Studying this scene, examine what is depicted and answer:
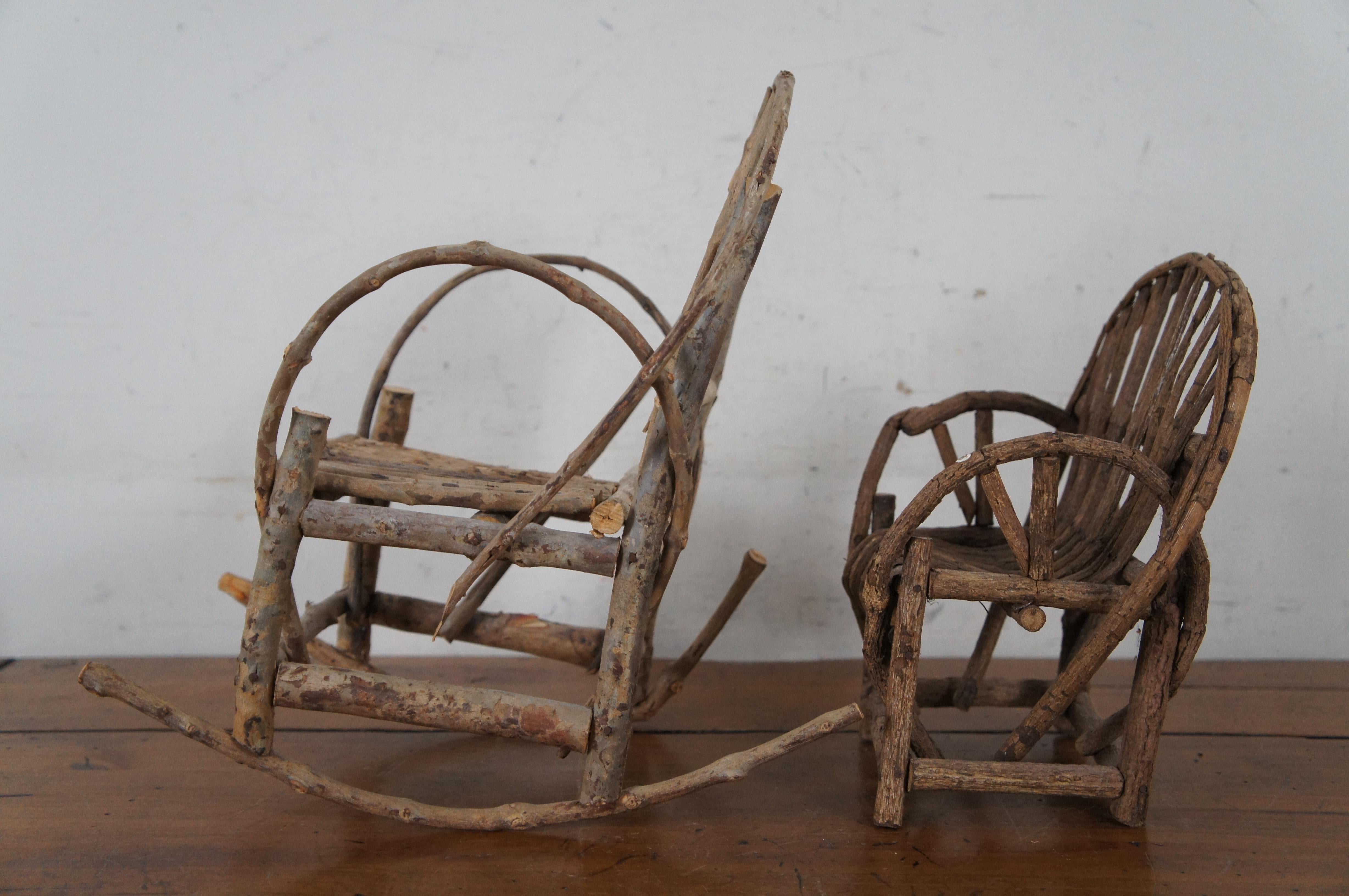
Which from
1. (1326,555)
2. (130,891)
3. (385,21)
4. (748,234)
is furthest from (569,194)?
(1326,555)

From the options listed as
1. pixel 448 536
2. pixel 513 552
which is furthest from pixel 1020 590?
pixel 448 536

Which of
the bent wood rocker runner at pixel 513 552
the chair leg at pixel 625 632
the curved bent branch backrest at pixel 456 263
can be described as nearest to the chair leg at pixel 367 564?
the bent wood rocker runner at pixel 513 552

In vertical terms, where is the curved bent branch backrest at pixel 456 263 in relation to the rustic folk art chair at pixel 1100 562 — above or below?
above

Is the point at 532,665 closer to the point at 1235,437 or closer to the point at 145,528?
the point at 145,528

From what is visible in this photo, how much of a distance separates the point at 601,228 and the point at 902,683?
1.31m

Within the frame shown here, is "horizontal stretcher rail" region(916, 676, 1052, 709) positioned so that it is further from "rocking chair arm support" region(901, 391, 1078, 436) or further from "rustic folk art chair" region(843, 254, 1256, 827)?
"rocking chair arm support" region(901, 391, 1078, 436)

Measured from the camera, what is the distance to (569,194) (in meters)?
2.29

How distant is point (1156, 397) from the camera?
5.80 ft

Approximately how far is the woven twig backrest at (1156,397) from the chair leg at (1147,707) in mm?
118

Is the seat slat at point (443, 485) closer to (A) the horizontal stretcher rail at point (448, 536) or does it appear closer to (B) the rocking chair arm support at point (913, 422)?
(A) the horizontal stretcher rail at point (448, 536)

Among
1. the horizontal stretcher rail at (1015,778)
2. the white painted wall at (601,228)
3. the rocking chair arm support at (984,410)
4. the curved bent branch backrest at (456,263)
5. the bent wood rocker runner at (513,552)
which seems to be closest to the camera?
the curved bent branch backrest at (456,263)

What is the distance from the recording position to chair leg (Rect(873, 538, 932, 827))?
5.07 feet

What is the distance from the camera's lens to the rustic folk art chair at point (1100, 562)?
1.52m

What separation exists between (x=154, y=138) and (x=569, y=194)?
0.96m
